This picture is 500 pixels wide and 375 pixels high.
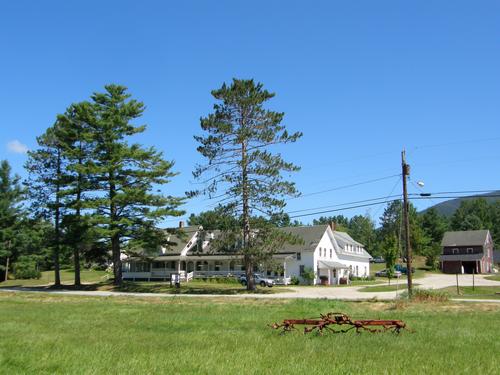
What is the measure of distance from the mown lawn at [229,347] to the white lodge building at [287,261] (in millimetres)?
42223

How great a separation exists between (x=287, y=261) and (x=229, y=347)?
54.3 m

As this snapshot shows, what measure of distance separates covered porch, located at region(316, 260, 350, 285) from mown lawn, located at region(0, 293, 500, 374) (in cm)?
4485

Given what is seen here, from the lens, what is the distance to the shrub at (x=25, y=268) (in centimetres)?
7288

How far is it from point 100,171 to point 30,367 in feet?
134

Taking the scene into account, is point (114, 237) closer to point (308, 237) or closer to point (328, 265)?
point (308, 237)

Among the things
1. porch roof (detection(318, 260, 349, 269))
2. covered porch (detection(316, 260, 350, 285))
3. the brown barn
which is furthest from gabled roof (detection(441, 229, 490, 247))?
porch roof (detection(318, 260, 349, 269))

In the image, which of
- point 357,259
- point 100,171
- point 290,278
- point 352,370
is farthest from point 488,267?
point 352,370

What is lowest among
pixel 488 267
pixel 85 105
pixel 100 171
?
pixel 488 267

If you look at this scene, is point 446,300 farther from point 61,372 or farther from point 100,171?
point 100,171

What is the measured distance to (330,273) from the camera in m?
67.9

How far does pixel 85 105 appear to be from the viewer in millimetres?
51594

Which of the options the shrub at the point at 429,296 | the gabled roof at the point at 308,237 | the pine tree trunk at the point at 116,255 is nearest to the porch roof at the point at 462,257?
the gabled roof at the point at 308,237

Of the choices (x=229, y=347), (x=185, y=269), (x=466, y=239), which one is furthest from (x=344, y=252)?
(x=229, y=347)

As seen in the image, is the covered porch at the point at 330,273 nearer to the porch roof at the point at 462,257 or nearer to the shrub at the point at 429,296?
the shrub at the point at 429,296
